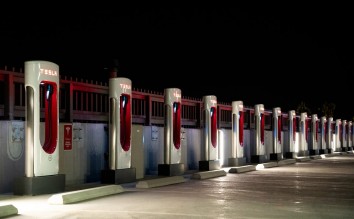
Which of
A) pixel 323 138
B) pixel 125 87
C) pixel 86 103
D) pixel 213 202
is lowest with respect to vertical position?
pixel 213 202

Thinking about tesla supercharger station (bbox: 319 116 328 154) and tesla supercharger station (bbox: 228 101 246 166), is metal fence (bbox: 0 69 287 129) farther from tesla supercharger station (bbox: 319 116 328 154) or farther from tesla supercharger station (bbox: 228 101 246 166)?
tesla supercharger station (bbox: 319 116 328 154)

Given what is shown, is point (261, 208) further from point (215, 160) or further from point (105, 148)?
point (215, 160)

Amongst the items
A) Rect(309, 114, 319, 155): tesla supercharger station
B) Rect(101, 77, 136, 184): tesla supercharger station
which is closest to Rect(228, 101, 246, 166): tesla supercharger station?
Rect(101, 77, 136, 184): tesla supercharger station

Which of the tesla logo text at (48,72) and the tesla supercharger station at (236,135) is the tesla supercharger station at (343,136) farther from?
the tesla logo text at (48,72)

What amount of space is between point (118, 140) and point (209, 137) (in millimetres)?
6443

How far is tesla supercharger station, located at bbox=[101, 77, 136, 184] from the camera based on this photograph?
53.5ft

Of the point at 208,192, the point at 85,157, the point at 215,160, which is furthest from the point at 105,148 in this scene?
the point at 215,160

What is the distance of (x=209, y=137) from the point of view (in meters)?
22.2

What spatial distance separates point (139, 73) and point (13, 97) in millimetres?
42334

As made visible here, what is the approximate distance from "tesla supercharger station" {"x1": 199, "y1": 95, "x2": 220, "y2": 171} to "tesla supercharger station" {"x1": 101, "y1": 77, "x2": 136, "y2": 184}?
18.6ft

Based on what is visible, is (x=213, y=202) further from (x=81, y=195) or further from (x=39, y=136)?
(x=39, y=136)

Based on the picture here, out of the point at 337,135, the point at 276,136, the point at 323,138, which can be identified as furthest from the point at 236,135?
the point at 337,135

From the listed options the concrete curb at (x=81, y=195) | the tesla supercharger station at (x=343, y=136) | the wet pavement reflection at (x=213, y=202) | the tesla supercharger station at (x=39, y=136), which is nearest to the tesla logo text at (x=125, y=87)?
the wet pavement reflection at (x=213, y=202)

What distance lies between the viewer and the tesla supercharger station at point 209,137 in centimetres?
2217
